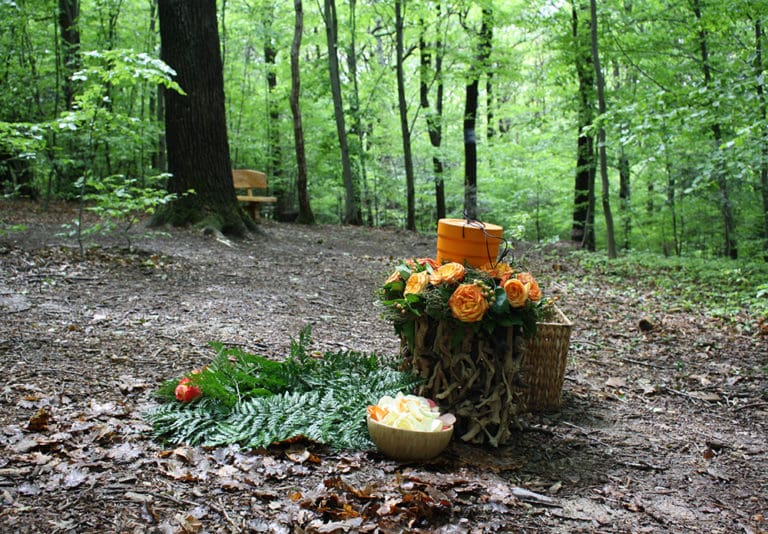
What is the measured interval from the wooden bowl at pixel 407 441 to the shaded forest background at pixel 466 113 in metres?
3.64

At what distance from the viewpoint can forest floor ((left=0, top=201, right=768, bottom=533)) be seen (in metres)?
2.04

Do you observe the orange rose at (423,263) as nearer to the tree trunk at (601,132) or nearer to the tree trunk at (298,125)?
the tree trunk at (601,132)

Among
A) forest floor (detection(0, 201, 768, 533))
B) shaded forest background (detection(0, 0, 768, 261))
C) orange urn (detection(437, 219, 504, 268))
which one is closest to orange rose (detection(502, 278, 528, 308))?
orange urn (detection(437, 219, 504, 268))

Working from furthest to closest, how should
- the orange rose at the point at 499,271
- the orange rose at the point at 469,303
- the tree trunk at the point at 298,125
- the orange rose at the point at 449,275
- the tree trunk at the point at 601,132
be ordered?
the tree trunk at the point at 298,125 < the tree trunk at the point at 601,132 < the orange rose at the point at 499,271 < the orange rose at the point at 449,275 < the orange rose at the point at 469,303

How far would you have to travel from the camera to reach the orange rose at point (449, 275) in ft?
8.97

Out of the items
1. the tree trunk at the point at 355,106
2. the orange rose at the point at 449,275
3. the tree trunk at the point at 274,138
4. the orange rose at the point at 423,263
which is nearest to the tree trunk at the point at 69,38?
the tree trunk at the point at 274,138

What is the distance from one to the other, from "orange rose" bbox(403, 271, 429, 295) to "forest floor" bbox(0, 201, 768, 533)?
76 cm

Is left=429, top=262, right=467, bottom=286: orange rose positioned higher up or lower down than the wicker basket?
higher up

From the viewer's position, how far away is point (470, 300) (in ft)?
8.50

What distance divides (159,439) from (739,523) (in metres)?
2.40

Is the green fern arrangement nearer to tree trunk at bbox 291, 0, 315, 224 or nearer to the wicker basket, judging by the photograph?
the wicker basket

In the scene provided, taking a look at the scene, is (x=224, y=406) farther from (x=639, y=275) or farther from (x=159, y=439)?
(x=639, y=275)

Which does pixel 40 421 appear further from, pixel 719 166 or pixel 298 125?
pixel 298 125

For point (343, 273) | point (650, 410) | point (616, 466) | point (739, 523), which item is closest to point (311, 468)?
point (616, 466)
